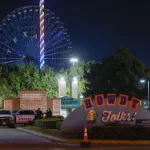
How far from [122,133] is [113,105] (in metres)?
4.11

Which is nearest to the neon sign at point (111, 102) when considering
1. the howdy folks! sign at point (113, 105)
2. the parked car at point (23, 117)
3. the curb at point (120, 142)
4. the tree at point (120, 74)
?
the howdy folks! sign at point (113, 105)

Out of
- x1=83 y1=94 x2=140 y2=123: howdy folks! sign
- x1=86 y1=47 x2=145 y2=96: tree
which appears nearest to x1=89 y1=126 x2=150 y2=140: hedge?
x1=83 y1=94 x2=140 y2=123: howdy folks! sign

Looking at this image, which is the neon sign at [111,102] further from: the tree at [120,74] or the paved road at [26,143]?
the tree at [120,74]

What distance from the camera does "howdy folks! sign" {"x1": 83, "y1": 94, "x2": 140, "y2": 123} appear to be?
27344 mm

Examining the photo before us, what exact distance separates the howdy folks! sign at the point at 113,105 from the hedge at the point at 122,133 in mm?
3136

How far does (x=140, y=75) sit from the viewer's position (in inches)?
2346

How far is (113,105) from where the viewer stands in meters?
27.7

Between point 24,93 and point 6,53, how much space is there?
1502cm

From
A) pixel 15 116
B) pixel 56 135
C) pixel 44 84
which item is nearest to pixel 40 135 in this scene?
pixel 56 135

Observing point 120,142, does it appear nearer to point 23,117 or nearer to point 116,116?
point 116,116

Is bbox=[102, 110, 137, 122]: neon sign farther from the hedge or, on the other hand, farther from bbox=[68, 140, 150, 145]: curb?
bbox=[68, 140, 150, 145]: curb

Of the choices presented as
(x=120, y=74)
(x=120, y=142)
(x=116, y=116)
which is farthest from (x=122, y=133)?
(x=120, y=74)

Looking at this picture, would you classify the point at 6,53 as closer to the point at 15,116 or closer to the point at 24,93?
the point at 24,93

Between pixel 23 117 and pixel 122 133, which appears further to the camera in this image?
pixel 23 117
